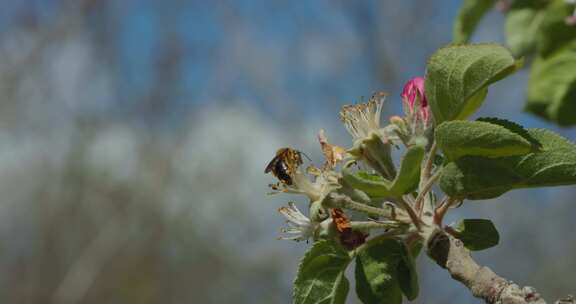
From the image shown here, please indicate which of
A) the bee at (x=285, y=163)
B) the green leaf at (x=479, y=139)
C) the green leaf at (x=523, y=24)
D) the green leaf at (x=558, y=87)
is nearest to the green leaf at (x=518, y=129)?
the green leaf at (x=479, y=139)

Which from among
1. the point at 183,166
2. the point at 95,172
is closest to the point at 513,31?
the point at 183,166

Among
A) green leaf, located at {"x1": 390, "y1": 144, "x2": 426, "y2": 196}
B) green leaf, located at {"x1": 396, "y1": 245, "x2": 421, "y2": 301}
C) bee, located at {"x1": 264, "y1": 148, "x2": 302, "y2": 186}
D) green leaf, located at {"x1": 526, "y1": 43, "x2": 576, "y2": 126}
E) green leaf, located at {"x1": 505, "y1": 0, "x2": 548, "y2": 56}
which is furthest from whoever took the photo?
green leaf, located at {"x1": 505, "y1": 0, "x2": 548, "y2": 56}

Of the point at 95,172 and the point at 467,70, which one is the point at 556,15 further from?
the point at 95,172

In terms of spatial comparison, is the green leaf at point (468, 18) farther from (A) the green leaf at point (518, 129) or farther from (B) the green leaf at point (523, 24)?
(A) the green leaf at point (518, 129)

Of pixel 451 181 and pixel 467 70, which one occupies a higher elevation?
pixel 467 70

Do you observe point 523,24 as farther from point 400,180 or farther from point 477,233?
point 400,180

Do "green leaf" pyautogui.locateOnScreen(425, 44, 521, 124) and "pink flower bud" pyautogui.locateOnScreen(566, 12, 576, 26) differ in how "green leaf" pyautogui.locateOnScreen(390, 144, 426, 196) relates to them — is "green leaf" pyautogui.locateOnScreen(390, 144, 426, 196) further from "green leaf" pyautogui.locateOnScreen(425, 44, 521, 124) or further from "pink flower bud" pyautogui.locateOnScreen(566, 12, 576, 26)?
"pink flower bud" pyautogui.locateOnScreen(566, 12, 576, 26)

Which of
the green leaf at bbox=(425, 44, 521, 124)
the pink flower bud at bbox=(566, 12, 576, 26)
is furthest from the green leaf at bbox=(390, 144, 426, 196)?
the pink flower bud at bbox=(566, 12, 576, 26)
